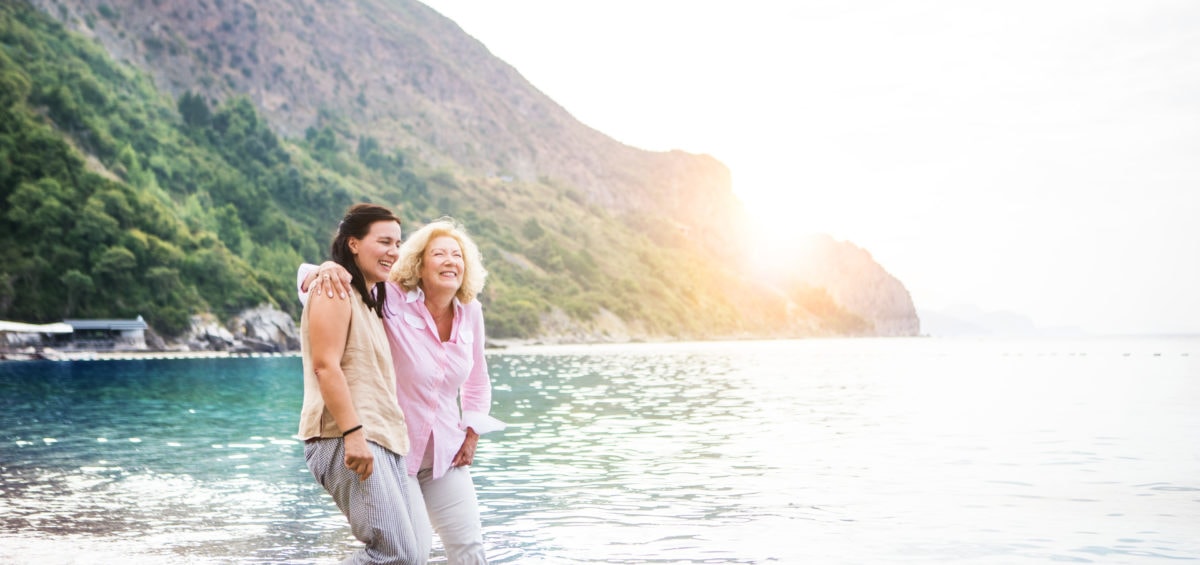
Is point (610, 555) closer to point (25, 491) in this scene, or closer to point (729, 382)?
point (25, 491)

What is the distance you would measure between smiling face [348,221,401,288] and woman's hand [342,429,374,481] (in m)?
0.93

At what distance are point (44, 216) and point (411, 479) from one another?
123 m

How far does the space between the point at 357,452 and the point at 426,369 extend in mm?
782

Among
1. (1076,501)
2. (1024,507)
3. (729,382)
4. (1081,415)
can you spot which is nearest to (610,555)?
(1024,507)

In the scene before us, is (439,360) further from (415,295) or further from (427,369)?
(415,295)

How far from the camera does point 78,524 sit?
1487cm

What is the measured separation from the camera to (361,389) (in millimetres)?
6051

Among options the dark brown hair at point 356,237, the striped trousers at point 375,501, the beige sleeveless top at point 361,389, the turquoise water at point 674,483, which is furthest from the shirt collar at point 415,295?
the turquoise water at point 674,483

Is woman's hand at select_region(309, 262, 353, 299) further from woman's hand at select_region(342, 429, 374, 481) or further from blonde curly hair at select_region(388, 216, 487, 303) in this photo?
woman's hand at select_region(342, 429, 374, 481)

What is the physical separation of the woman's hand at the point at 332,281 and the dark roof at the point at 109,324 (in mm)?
111160

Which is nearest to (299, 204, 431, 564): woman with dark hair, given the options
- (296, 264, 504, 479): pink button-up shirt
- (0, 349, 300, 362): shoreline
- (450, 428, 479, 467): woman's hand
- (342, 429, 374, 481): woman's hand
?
(342, 429, 374, 481): woman's hand

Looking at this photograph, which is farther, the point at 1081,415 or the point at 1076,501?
the point at 1081,415

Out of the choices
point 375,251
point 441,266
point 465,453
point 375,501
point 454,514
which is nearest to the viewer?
point 375,501

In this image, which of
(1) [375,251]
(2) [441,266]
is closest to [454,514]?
(2) [441,266]
